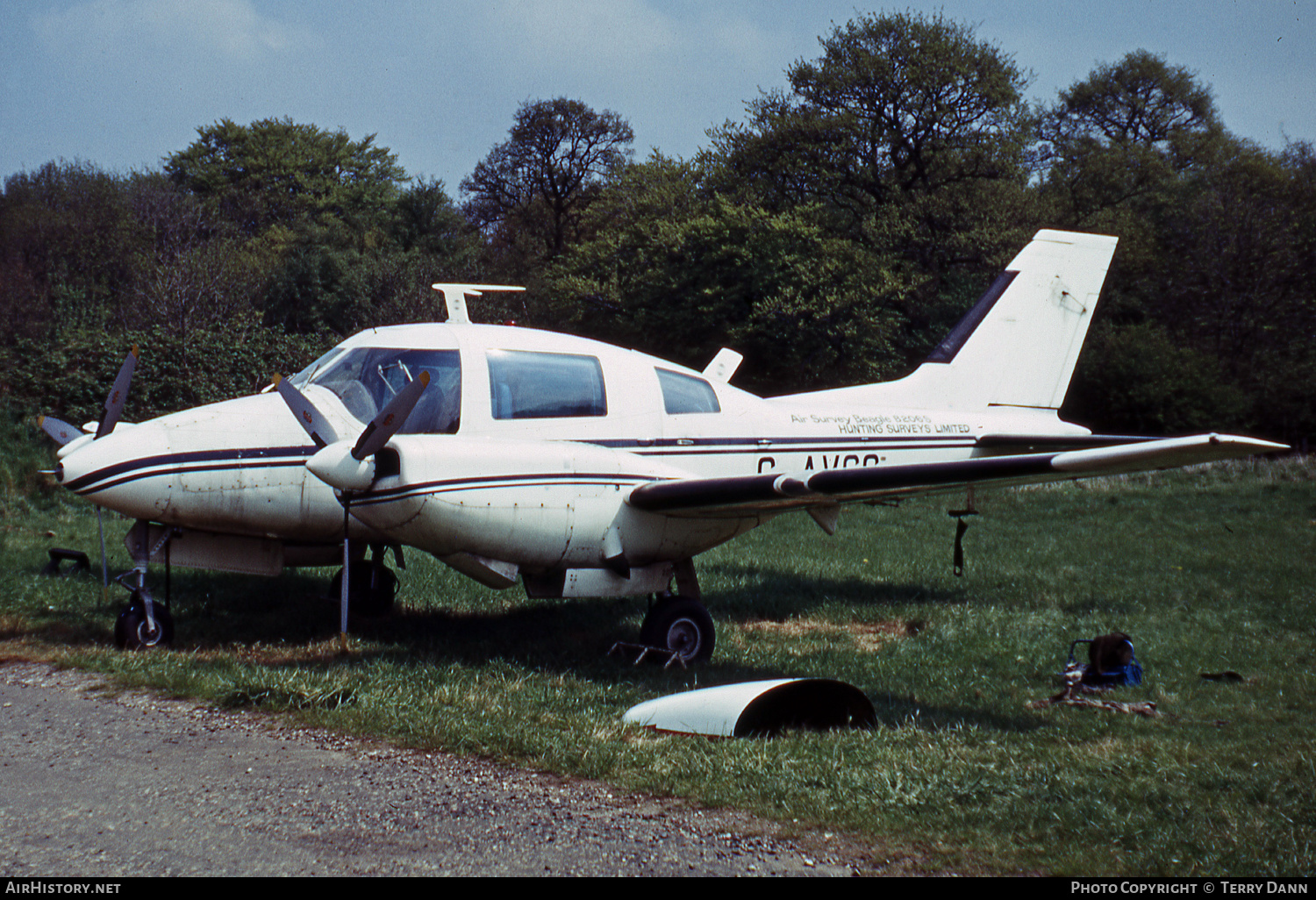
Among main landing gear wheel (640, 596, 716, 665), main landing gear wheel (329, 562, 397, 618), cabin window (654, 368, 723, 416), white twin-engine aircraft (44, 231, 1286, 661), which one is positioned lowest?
main landing gear wheel (329, 562, 397, 618)

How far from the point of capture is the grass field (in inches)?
159

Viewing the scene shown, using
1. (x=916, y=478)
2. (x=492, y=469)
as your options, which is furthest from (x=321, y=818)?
(x=916, y=478)

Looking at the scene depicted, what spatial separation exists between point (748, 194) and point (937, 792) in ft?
98.2

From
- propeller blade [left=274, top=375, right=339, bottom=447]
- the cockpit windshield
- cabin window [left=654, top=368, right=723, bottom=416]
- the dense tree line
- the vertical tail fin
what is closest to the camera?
propeller blade [left=274, top=375, right=339, bottom=447]

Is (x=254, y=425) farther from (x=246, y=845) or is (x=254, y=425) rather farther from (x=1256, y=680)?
(x=1256, y=680)

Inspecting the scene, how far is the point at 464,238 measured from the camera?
3966 centimetres

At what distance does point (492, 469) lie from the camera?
6.43 metres

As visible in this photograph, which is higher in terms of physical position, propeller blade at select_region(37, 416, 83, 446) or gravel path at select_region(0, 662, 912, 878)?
propeller blade at select_region(37, 416, 83, 446)

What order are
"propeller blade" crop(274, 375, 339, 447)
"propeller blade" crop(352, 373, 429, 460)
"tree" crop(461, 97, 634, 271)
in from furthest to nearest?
"tree" crop(461, 97, 634, 271) < "propeller blade" crop(274, 375, 339, 447) < "propeller blade" crop(352, 373, 429, 460)

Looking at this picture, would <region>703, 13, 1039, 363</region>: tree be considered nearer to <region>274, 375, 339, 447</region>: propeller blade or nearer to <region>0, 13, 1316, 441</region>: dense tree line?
<region>0, 13, 1316, 441</region>: dense tree line

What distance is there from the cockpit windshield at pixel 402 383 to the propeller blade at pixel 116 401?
146 cm

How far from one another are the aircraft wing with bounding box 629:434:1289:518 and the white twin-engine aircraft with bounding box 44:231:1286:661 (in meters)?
0.02

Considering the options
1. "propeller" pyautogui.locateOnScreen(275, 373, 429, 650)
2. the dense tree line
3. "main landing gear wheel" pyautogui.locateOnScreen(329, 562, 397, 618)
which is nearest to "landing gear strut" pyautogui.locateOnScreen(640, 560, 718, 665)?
"propeller" pyautogui.locateOnScreen(275, 373, 429, 650)

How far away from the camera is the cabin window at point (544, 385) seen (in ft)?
23.6
